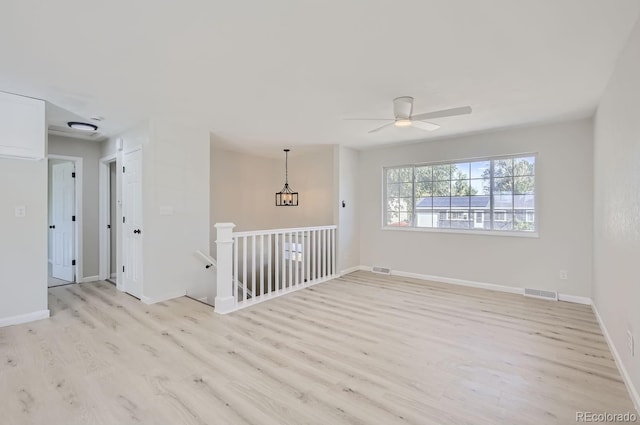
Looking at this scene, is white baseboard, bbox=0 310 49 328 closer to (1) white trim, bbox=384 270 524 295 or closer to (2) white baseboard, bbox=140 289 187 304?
(2) white baseboard, bbox=140 289 187 304

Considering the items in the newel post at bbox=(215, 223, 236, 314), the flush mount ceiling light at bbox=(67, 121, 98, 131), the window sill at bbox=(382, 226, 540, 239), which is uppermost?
the flush mount ceiling light at bbox=(67, 121, 98, 131)

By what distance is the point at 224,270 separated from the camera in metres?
3.79

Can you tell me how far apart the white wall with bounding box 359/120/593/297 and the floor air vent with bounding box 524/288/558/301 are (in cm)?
7

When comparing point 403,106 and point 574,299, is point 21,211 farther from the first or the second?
point 574,299

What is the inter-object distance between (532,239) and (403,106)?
9.60 feet

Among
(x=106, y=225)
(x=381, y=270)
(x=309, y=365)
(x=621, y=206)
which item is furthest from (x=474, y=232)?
(x=106, y=225)

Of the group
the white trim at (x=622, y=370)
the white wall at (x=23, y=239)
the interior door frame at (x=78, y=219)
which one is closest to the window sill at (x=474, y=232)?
the white trim at (x=622, y=370)

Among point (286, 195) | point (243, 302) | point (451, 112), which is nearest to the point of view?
point (451, 112)

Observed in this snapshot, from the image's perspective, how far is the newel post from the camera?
3.74 metres

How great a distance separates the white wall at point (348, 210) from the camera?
5728 millimetres

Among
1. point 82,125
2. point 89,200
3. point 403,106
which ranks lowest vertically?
point 89,200

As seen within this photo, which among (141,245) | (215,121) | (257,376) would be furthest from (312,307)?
(215,121)

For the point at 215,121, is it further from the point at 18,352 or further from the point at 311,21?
the point at 18,352
